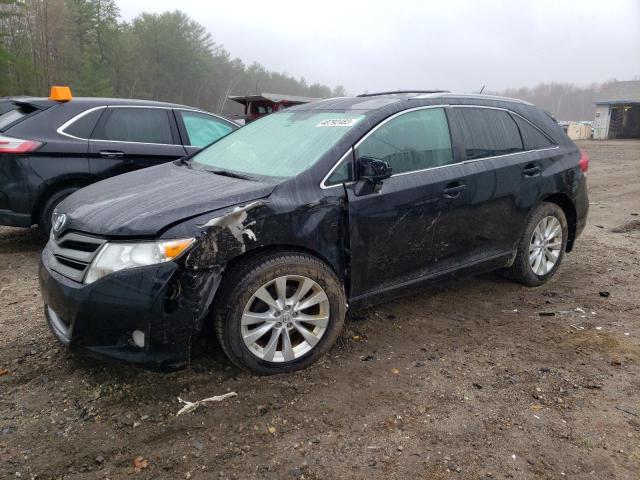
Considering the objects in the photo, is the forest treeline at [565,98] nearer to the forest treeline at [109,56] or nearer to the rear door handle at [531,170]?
the forest treeline at [109,56]

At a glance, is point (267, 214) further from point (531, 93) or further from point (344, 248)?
point (531, 93)

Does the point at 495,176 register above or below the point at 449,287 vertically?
above

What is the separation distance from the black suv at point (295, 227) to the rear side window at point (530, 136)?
14mm

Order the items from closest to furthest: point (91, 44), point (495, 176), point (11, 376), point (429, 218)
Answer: point (11, 376) < point (429, 218) < point (495, 176) < point (91, 44)

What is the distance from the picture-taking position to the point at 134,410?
8.86ft

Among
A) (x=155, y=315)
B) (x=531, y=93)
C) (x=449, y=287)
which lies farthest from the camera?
(x=531, y=93)

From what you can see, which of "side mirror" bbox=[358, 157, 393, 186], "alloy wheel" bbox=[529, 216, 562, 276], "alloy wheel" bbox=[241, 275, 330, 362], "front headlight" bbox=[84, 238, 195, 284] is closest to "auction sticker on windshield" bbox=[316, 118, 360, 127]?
"side mirror" bbox=[358, 157, 393, 186]

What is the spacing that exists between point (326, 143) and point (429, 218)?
0.90m

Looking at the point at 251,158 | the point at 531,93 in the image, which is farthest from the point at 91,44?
the point at 531,93

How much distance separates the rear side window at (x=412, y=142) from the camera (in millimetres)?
3352

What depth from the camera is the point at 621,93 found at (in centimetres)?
3928

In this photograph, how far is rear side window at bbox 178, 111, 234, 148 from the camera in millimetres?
6113

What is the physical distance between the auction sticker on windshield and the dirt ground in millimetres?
1470

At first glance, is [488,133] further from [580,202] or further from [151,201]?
[151,201]
